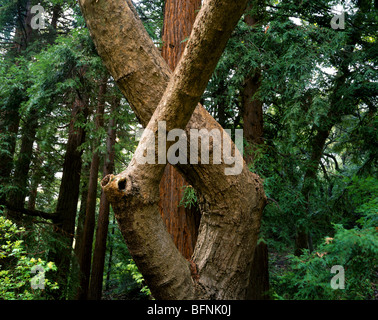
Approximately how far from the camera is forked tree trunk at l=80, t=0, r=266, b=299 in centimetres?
167

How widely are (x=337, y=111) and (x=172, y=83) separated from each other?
12.9 feet

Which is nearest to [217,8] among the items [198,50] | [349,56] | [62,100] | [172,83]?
[198,50]

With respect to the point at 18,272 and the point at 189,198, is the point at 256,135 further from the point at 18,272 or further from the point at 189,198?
the point at 18,272

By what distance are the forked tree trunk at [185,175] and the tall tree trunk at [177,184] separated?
120 centimetres

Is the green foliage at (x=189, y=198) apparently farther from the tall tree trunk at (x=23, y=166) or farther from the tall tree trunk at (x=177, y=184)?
the tall tree trunk at (x=23, y=166)

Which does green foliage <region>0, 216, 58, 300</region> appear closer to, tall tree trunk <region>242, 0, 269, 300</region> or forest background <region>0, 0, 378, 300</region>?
forest background <region>0, 0, 378, 300</region>

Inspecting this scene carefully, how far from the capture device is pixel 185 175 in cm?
227

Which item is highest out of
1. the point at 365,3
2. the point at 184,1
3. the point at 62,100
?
the point at 365,3

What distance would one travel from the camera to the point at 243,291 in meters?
2.45

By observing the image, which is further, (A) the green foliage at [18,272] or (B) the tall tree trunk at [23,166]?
(B) the tall tree trunk at [23,166]

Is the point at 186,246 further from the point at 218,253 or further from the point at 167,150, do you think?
the point at 167,150

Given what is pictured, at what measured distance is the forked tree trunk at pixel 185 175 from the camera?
1670mm

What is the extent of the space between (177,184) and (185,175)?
4.80 feet

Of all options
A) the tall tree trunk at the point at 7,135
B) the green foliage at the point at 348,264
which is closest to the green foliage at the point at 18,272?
the green foliage at the point at 348,264
